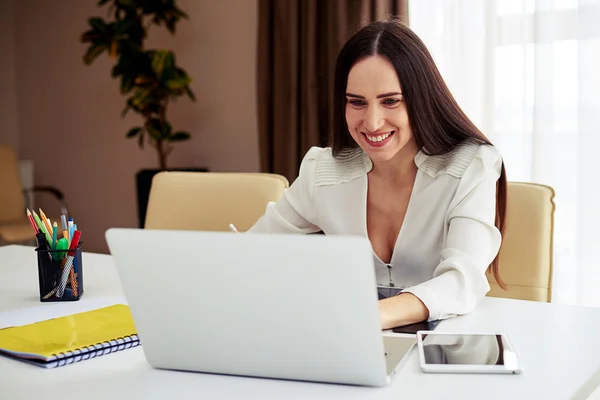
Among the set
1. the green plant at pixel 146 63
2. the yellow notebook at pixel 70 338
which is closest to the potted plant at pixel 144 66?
the green plant at pixel 146 63

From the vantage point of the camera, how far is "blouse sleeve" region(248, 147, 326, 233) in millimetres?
1798

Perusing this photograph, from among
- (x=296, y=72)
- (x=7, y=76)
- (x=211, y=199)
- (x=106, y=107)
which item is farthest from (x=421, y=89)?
(x=7, y=76)

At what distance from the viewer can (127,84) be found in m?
4.06

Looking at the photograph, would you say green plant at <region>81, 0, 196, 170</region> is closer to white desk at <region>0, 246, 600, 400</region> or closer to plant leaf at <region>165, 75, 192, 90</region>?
plant leaf at <region>165, 75, 192, 90</region>

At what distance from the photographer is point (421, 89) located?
1568mm

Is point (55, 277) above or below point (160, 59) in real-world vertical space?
below

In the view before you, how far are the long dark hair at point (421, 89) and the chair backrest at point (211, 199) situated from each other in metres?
0.41

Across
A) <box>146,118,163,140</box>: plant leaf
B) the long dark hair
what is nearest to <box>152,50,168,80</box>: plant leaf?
<box>146,118,163,140</box>: plant leaf

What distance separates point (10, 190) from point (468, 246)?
11.9ft

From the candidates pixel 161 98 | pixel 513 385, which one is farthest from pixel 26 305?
pixel 161 98

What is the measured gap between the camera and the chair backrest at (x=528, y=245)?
1568 millimetres

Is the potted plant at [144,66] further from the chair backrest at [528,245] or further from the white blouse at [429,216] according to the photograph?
the chair backrest at [528,245]

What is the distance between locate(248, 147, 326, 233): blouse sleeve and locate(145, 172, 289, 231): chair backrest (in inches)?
4.0

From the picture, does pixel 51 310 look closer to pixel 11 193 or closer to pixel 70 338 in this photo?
pixel 70 338
